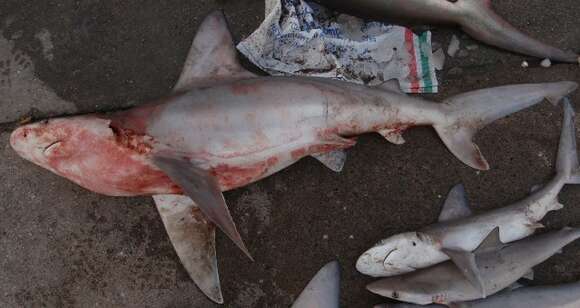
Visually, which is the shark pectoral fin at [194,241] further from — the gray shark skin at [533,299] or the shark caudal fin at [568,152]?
the shark caudal fin at [568,152]

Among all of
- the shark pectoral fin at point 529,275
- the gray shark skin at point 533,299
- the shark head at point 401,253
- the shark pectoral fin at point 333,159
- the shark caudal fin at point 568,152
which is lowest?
the gray shark skin at point 533,299

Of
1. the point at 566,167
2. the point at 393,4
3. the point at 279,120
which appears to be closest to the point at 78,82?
the point at 279,120

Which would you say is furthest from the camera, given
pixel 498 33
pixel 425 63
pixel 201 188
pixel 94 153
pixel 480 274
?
pixel 425 63

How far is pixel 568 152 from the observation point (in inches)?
122

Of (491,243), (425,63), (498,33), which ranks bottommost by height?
(491,243)

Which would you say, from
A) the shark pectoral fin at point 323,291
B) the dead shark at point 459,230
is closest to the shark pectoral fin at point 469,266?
the dead shark at point 459,230

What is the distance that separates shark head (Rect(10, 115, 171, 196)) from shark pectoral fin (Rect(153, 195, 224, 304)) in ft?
0.97

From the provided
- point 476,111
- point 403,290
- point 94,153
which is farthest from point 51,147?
point 476,111

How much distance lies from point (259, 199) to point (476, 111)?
1.38 m

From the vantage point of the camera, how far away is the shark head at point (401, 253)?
2.92 m

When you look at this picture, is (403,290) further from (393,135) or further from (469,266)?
(393,135)

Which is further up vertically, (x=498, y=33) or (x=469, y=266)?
(x=498, y=33)

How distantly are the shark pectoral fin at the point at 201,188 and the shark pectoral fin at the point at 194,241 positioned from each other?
1.64 feet

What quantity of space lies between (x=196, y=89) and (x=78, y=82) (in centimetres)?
105
